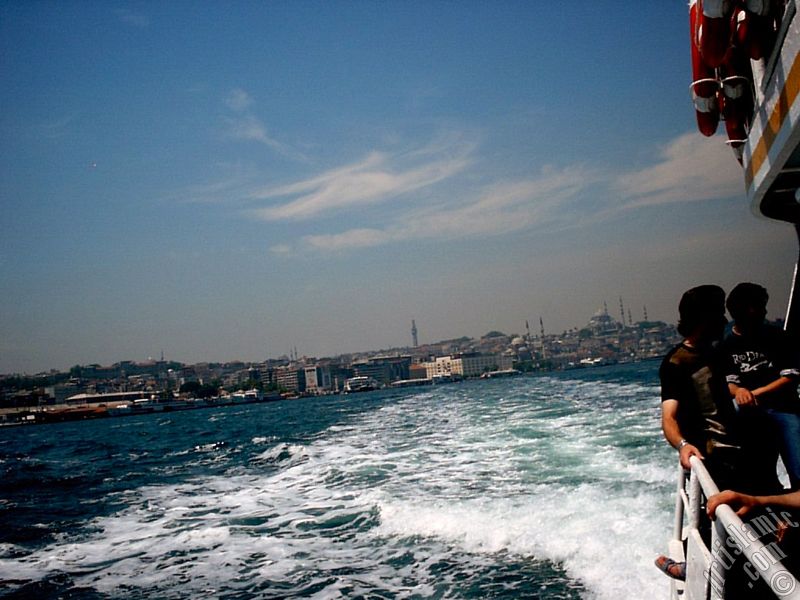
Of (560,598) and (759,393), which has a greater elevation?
(759,393)

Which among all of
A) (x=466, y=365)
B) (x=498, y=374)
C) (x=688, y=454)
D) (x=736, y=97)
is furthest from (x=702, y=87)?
(x=466, y=365)

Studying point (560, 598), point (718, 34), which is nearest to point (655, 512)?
point (560, 598)

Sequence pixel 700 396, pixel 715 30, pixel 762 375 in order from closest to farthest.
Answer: pixel 700 396 < pixel 762 375 < pixel 715 30

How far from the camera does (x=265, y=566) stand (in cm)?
710

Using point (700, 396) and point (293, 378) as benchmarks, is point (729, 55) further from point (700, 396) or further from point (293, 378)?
point (293, 378)

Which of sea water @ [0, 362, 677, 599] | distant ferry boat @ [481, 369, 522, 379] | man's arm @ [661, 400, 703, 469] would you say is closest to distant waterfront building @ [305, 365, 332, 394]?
distant ferry boat @ [481, 369, 522, 379]

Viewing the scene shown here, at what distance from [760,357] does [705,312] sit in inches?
22.8

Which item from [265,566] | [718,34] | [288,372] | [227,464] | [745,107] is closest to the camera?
[718,34]

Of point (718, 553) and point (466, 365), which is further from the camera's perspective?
point (466, 365)

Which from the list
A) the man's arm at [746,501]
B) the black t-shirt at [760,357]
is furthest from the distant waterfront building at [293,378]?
the man's arm at [746,501]

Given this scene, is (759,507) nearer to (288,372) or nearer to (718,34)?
(718,34)

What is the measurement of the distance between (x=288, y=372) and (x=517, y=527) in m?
167

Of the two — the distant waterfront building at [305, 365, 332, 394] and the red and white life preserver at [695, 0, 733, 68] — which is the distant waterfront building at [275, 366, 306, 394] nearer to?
the distant waterfront building at [305, 365, 332, 394]

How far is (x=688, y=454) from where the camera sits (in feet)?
9.06
